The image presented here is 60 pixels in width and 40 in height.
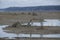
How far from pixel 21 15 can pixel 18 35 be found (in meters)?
0.30

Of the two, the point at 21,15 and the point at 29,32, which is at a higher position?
the point at 21,15

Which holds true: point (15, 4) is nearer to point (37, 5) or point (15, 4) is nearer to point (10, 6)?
point (10, 6)

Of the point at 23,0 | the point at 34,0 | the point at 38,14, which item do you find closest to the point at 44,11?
the point at 38,14

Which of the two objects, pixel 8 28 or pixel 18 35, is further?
pixel 18 35

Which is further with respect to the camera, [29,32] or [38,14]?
[29,32]

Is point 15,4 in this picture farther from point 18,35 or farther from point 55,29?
point 55,29

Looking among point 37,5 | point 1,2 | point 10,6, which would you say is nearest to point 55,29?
point 37,5

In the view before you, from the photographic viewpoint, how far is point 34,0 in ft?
5.49

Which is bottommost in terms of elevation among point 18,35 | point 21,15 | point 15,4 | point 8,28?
point 18,35

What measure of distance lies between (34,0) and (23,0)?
137 millimetres

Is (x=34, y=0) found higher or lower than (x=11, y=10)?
higher

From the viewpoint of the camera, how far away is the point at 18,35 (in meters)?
1.77

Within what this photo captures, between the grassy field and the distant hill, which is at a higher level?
the distant hill

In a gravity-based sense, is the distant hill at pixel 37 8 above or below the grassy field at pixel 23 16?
above
